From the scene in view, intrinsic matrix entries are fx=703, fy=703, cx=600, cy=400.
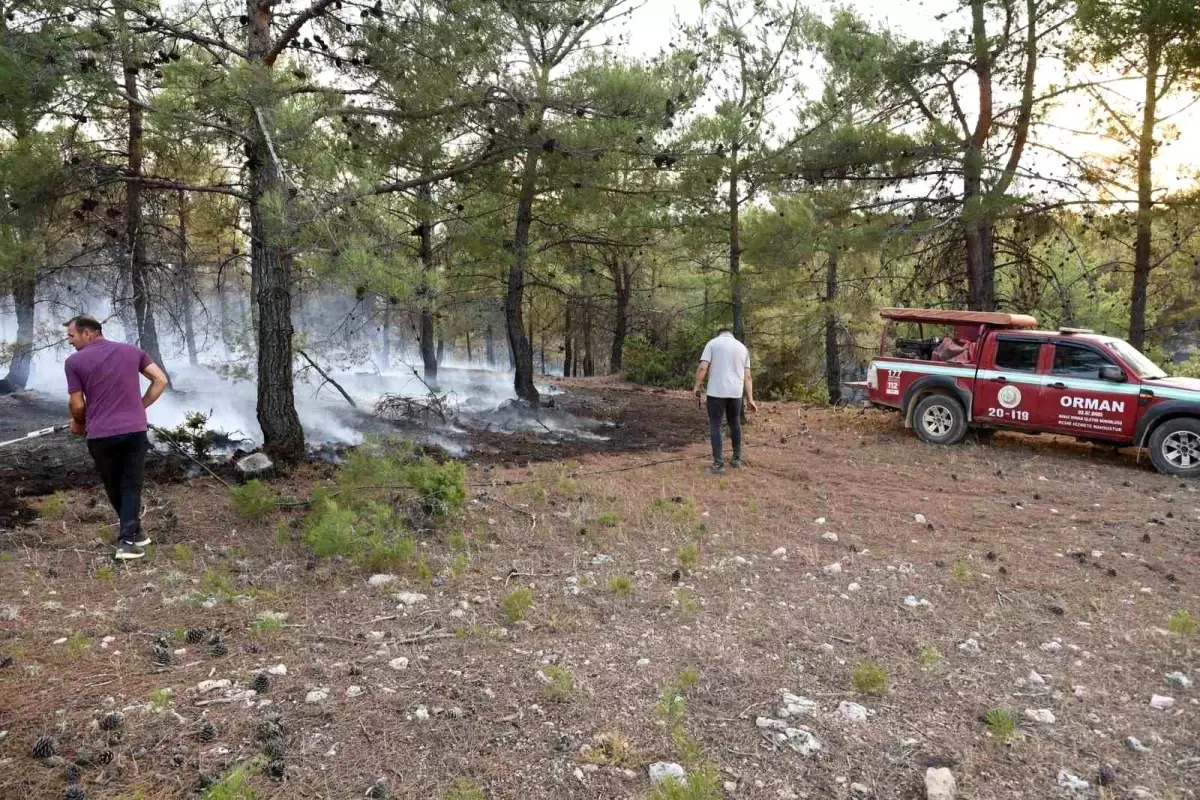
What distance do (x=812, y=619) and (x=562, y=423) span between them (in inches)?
338

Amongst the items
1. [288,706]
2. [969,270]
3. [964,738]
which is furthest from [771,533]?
[969,270]

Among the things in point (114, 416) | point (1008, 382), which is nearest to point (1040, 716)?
point (114, 416)

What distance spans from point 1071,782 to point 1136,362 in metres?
8.68

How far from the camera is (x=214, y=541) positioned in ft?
19.5

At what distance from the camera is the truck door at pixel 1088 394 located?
9148 mm

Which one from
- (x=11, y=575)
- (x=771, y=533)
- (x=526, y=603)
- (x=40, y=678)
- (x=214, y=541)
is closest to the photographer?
(x=40, y=678)

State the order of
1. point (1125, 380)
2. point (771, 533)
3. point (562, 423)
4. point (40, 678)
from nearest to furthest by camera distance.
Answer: point (40, 678) → point (771, 533) → point (1125, 380) → point (562, 423)

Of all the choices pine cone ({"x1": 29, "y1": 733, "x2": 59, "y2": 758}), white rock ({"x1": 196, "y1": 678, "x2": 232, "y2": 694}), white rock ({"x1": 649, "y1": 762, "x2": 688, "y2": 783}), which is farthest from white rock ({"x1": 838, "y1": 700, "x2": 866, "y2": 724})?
pine cone ({"x1": 29, "y1": 733, "x2": 59, "y2": 758})

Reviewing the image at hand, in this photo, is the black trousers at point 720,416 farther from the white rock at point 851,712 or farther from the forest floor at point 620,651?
the white rock at point 851,712

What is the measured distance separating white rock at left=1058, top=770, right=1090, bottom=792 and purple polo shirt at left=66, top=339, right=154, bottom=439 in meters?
6.20

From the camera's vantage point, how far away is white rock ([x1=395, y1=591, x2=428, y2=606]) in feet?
15.4

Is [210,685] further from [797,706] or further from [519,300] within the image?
[519,300]

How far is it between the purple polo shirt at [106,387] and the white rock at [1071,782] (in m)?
6.20

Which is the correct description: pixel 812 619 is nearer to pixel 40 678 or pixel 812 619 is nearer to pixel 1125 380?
pixel 40 678
